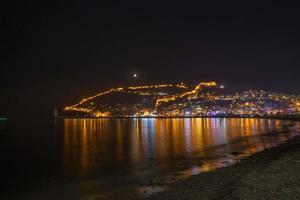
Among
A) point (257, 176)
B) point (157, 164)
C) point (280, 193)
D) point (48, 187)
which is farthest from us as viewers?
point (157, 164)

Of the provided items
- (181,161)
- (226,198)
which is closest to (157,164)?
(181,161)

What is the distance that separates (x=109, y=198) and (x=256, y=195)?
17.3ft

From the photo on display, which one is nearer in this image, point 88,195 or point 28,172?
point 88,195

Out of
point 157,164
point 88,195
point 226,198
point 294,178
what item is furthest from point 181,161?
point 226,198

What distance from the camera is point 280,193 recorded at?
10281mm

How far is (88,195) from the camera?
14438 mm

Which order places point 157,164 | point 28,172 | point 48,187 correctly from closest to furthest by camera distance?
1. point 48,187
2. point 28,172
3. point 157,164

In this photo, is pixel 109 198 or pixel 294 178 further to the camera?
pixel 109 198

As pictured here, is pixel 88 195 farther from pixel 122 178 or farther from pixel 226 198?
pixel 226 198

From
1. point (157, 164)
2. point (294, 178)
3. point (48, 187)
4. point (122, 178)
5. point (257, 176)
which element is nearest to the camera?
point (294, 178)

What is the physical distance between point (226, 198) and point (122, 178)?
884 cm

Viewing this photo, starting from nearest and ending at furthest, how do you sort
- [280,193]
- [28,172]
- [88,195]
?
[280,193] → [88,195] → [28,172]

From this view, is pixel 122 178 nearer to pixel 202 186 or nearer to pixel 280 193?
pixel 202 186

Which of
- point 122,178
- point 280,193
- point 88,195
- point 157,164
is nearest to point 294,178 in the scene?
point 280,193
